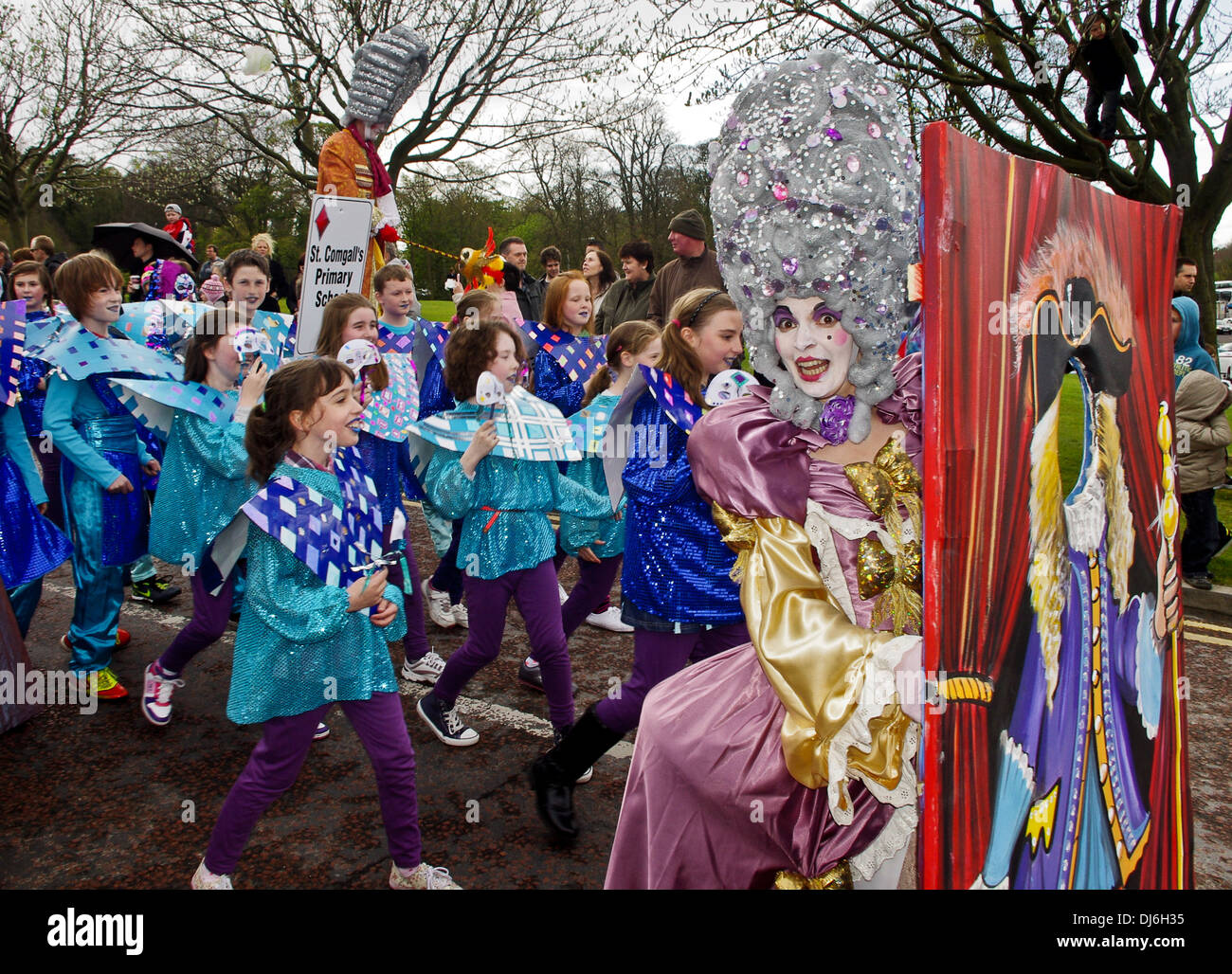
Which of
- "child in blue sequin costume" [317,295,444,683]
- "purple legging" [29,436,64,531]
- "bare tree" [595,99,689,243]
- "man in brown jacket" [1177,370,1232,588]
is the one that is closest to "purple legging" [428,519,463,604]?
"child in blue sequin costume" [317,295,444,683]

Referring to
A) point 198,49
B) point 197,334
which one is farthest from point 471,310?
point 198,49

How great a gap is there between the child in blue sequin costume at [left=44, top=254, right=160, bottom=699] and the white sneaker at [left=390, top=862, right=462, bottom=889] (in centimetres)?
224

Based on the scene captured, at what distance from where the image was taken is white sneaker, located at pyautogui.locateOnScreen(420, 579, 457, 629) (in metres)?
5.69

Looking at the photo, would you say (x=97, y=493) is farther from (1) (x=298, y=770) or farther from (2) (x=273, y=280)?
(2) (x=273, y=280)

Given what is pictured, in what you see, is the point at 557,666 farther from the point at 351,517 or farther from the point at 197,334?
the point at 197,334

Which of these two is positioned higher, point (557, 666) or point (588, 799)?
point (557, 666)

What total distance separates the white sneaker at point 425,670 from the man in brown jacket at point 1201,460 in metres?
4.47

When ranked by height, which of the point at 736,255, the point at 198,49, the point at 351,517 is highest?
the point at 198,49

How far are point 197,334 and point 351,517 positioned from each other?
1970 millimetres

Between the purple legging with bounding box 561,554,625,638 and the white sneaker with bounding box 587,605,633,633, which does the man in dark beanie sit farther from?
the purple legging with bounding box 561,554,625,638

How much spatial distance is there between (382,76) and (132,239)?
576 centimetres

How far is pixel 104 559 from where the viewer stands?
4.61 metres

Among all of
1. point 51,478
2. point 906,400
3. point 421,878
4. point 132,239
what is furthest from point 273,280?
point 906,400

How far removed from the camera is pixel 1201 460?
623 centimetres
